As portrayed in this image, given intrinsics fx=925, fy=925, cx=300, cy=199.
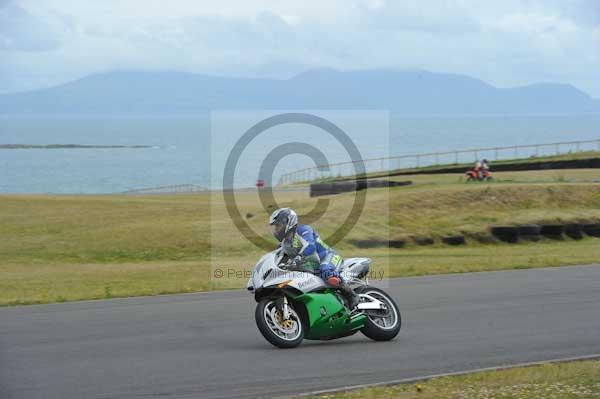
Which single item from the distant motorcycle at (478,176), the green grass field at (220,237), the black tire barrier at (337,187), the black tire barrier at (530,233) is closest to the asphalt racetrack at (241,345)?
the green grass field at (220,237)

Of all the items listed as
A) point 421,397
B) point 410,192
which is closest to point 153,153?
point 410,192

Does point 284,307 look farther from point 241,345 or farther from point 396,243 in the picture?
point 396,243

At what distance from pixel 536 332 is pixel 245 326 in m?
4.11

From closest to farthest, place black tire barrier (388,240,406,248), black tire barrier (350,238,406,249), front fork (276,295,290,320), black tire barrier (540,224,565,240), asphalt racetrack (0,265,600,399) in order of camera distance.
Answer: asphalt racetrack (0,265,600,399)
front fork (276,295,290,320)
black tire barrier (350,238,406,249)
black tire barrier (388,240,406,248)
black tire barrier (540,224,565,240)

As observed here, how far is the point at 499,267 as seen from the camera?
22.4m

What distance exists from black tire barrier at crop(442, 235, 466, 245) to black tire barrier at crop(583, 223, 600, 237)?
4036 mm

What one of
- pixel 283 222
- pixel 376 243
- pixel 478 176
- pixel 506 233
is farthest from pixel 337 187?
pixel 283 222

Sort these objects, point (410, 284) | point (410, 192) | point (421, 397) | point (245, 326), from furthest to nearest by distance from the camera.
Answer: point (410, 192) → point (410, 284) → point (245, 326) → point (421, 397)

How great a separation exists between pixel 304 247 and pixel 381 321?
1.65 metres

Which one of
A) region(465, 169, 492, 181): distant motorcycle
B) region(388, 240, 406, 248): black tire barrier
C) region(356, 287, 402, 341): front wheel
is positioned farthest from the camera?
region(465, 169, 492, 181): distant motorcycle

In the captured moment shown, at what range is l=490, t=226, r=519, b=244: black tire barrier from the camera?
29719 mm

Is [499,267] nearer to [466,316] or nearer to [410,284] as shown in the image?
[410,284]

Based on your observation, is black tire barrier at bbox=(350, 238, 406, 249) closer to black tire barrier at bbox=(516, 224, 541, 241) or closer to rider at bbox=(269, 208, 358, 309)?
black tire barrier at bbox=(516, 224, 541, 241)

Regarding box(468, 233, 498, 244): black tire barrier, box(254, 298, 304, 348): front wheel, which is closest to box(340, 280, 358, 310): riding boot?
box(254, 298, 304, 348): front wheel
